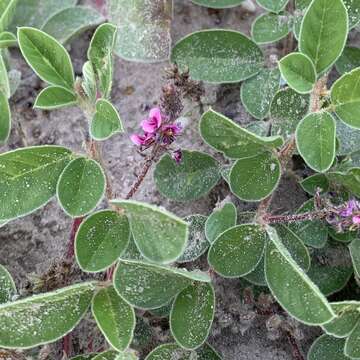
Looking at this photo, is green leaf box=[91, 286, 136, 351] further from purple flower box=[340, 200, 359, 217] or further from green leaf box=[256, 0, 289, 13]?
green leaf box=[256, 0, 289, 13]

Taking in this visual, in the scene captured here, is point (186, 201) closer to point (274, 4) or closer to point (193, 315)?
point (193, 315)

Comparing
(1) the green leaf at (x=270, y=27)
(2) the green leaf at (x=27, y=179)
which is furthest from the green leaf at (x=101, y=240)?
(1) the green leaf at (x=270, y=27)

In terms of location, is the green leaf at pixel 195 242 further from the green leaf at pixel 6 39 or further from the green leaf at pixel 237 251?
the green leaf at pixel 6 39

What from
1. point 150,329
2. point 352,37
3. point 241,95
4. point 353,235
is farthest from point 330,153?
point 352,37

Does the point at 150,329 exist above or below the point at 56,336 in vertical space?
below

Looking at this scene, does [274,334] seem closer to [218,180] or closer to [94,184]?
[218,180]

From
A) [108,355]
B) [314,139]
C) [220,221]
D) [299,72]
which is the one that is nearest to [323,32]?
[299,72]
